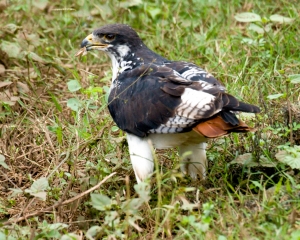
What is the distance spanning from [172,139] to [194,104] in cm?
40

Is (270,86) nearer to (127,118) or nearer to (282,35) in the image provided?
(282,35)

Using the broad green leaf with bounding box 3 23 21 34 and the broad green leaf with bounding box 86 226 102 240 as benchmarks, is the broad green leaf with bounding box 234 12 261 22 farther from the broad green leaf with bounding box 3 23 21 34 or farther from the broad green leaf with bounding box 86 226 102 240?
the broad green leaf with bounding box 86 226 102 240

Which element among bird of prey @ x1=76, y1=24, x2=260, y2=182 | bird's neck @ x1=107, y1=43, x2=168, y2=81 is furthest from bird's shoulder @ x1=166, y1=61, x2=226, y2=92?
bird's neck @ x1=107, y1=43, x2=168, y2=81

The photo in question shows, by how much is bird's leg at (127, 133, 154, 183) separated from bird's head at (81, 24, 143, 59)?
83cm

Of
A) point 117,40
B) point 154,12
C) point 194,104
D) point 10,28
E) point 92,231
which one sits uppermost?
point 194,104

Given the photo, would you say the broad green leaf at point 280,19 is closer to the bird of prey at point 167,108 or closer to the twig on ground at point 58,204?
the bird of prey at point 167,108

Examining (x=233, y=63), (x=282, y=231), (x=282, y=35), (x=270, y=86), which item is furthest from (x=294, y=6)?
(x=282, y=231)

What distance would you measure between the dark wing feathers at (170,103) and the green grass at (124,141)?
0.30 meters

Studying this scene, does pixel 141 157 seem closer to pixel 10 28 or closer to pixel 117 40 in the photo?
pixel 117 40

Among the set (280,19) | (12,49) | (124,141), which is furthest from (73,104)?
(280,19)

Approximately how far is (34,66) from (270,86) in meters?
2.17

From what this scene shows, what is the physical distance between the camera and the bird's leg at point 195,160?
5.18 meters

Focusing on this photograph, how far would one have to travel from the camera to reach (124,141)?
5453mm

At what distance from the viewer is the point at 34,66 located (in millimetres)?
6805
